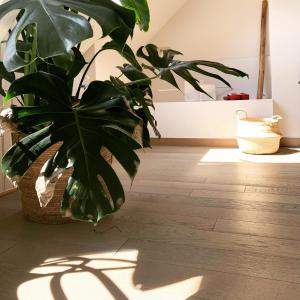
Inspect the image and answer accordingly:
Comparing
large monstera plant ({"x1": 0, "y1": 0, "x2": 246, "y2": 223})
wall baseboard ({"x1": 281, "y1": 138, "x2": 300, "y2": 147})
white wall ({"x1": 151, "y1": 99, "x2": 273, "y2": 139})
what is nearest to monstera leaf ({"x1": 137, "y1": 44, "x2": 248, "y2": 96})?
large monstera plant ({"x1": 0, "y1": 0, "x2": 246, "y2": 223})

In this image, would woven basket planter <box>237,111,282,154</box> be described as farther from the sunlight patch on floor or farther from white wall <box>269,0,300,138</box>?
white wall <box>269,0,300,138</box>

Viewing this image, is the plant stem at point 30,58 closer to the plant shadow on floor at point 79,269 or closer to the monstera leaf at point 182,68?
the monstera leaf at point 182,68

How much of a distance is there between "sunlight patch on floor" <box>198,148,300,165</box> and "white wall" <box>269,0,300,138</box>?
371 millimetres

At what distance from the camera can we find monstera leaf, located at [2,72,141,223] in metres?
0.76

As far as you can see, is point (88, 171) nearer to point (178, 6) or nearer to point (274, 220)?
point (274, 220)

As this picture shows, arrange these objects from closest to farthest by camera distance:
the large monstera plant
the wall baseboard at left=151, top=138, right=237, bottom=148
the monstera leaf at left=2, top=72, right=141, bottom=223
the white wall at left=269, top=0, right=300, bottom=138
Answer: the large monstera plant, the monstera leaf at left=2, top=72, right=141, bottom=223, the white wall at left=269, top=0, right=300, bottom=138, the wall baseboard at left=151, top=138, right=237, bottom=148

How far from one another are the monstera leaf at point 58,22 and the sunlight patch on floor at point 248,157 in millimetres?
2007

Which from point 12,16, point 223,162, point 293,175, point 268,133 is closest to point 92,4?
point 12,16

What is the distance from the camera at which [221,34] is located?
3758mm

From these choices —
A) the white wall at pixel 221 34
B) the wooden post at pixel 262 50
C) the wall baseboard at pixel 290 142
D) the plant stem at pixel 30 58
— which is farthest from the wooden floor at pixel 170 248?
the white wall at pixel 221 34

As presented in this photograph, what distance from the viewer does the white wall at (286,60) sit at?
295 centimetres

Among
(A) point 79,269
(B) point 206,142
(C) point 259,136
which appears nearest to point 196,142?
(B) point 206,142

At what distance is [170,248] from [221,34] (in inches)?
129

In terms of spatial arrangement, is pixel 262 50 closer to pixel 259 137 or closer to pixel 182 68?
pixel 259 137
